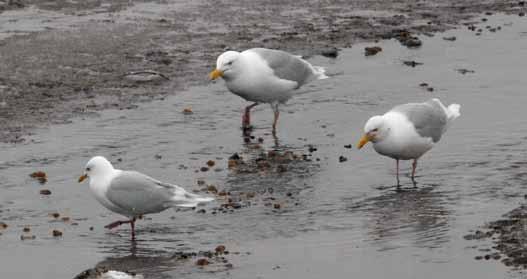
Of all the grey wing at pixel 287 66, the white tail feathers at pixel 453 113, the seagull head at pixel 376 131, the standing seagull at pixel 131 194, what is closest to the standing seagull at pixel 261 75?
the grey wing at pixel 287 66

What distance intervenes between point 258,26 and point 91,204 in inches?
419

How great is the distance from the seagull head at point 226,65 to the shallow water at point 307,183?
922mm

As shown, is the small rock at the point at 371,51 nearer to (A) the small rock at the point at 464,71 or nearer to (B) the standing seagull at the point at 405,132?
(A) the small rock at the point at 464,71

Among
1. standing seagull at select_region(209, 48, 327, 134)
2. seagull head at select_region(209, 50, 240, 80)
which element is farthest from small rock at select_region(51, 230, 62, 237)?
seagull head at select_region(209, 50, 240, 80)

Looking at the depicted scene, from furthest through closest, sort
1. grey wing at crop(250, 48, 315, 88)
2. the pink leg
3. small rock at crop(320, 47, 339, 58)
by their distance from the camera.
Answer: small rock at crop(320, 47, 339, 58) < grey wing at crop(250, 48, 315, 88) < the pink leg

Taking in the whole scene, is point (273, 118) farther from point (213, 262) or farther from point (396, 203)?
point (213, 262)

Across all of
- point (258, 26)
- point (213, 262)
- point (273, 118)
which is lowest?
point (213, 262)

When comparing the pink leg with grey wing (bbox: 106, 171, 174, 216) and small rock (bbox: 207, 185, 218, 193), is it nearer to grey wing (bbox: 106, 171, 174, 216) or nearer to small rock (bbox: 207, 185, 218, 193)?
small rock (bbox: 207, 185, 218, 193)

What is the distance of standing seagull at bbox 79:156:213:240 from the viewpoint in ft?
43.9

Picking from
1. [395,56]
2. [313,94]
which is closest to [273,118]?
[313,94]

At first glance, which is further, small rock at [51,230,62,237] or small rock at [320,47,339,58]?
small rock at [320,47,339,58]

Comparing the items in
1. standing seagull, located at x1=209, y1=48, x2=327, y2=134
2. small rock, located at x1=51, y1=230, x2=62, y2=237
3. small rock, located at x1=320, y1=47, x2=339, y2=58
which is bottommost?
small rock, located at x1=51, y1=230, x2=62, y2=237

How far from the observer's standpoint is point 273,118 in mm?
19375

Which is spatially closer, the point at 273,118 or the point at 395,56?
the point at 273,118
